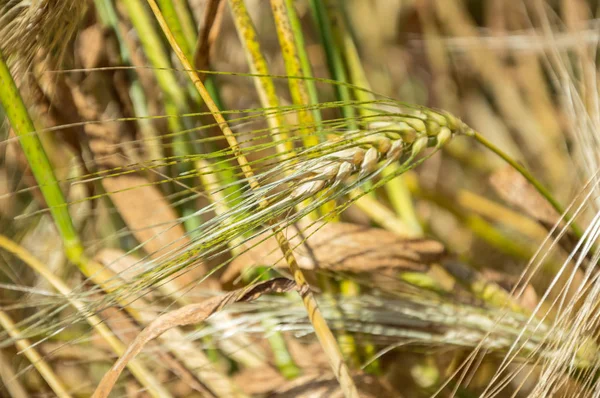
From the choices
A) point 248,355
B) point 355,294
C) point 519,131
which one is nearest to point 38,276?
point 248,355

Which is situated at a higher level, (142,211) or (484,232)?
(142,211)

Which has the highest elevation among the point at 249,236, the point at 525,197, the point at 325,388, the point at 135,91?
the point at 135,91

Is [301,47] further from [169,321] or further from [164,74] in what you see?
[169,321]

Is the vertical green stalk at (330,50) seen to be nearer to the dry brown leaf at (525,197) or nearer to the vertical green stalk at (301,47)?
the vertical green stalk at (301,47)

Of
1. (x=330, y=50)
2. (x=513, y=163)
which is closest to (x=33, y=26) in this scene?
(x=330, y=50)

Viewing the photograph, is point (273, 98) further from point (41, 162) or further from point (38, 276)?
point (38, 276)

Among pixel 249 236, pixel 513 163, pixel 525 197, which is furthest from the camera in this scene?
pixel 525 197

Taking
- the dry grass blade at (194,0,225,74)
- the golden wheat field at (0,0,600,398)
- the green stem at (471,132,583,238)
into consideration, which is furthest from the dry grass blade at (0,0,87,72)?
the green stem at (471,132,583,238)
